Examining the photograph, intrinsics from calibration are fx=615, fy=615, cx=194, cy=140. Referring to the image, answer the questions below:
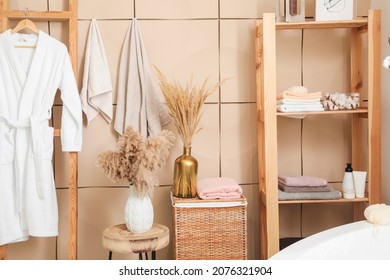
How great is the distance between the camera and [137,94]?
338 cm

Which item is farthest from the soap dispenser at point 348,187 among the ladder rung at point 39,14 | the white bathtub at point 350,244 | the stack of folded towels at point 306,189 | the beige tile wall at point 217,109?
Result: the ladder rung at point 39,14

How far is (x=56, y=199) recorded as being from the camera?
10.6ft

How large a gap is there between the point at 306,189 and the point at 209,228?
552 mm

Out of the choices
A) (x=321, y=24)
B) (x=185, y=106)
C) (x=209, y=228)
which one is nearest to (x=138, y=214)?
(x=209, y=228)

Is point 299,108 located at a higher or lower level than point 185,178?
higher

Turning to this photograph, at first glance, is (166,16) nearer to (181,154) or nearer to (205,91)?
(205,91)

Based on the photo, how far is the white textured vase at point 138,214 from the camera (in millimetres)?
2910

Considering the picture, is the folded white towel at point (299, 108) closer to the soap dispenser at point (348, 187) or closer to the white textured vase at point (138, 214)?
the soap dispenser at point (348, 187)

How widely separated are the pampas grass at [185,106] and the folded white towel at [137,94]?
0.16 m

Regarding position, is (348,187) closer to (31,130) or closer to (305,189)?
(305,189)

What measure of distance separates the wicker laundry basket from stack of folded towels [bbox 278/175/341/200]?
27 centimetres

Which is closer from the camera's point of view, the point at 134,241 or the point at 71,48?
the point at 134,241

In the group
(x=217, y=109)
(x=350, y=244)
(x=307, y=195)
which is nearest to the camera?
(x=350, y=244)

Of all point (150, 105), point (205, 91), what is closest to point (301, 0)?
point (205, 91)
